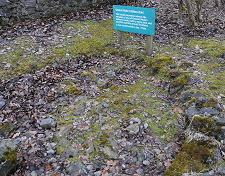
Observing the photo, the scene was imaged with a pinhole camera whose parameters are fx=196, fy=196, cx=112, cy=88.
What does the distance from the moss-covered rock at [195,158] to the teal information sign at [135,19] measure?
366 centimetres

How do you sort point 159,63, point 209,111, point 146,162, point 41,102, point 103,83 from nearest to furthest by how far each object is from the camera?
point 146,162 → point 209,111 → point 41,102 → point 103,83 → point 159,63

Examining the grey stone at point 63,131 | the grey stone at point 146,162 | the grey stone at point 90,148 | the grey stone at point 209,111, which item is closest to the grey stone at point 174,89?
the grey stone at point 209,111

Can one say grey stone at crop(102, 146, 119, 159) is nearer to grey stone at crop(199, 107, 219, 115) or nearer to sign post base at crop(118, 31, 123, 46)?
grey stone at crop(199, 107, 219, 115)

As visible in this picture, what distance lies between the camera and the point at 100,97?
4.76 metres

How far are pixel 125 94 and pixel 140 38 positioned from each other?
3388 mm

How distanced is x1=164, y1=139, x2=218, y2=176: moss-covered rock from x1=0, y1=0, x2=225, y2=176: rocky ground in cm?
19

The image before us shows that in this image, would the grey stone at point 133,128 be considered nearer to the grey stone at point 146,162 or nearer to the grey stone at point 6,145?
the grey stone at point 146,162

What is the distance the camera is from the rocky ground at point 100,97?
3420 mm

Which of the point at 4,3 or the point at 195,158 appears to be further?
the point at 4,3

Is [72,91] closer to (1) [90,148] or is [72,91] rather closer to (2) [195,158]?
(1) [90,148]

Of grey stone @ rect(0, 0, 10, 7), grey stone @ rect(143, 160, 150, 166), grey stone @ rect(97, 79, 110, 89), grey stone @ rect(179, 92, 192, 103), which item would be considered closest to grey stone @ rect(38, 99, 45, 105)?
grey stone @ rect(97, 79, 110, 89)

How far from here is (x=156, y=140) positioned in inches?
145

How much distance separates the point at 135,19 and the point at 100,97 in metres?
2.78

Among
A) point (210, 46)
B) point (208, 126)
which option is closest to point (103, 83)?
point (208, 126)
